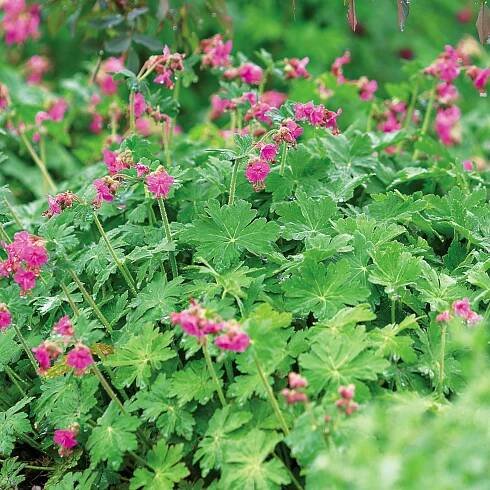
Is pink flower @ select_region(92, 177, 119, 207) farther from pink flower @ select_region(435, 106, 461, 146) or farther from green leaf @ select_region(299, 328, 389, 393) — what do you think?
pink flower @ select_region(435, 106, 461, 146)

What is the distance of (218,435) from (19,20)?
130 inches

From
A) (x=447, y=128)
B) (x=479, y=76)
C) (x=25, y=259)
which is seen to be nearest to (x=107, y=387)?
(x=25, y=259)

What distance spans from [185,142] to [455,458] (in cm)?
191

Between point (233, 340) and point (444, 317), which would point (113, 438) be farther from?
point (444, 317)

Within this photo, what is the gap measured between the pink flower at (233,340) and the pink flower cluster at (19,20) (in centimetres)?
330

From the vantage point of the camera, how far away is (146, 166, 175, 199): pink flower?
196 cm

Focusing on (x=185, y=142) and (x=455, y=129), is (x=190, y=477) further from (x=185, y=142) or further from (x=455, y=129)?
(x=455, y=129)

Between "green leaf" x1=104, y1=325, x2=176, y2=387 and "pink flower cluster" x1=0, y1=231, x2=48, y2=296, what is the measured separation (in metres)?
0.25

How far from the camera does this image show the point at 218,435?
1792 mm

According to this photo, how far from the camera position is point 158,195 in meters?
1.97

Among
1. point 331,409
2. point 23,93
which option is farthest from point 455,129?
point 331,409

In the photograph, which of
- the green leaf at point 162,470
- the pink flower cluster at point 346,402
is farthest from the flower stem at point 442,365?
the green leaf at point 162,470

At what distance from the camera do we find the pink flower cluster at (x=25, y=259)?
5.97 ft

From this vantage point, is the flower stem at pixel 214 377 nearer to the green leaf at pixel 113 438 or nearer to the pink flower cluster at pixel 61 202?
the green leaf at pixel 113 438
